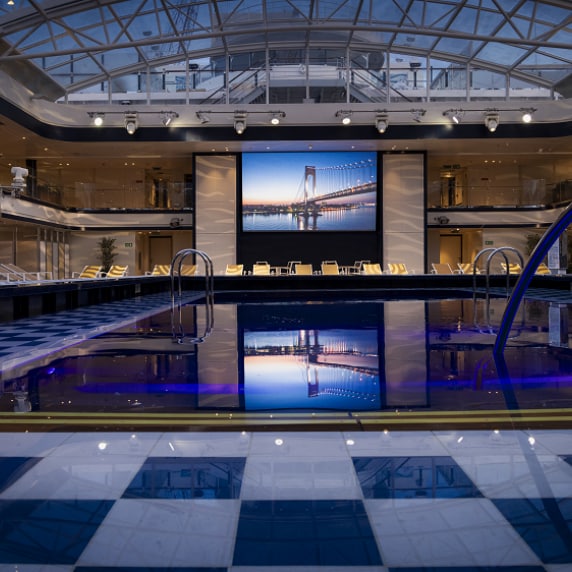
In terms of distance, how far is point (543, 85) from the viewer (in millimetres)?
21906

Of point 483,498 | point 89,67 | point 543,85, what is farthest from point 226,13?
point 483,498

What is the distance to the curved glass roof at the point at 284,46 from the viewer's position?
669 inches

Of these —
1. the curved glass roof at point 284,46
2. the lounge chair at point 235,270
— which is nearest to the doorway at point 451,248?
the curved glass roof at point 284,46

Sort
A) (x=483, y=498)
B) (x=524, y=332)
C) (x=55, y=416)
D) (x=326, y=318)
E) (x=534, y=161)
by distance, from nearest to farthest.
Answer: (x=483, y=498) < (x=55, y=416) < (x=524, y=332) < (x=326, y=318) < (x=534, y=161)

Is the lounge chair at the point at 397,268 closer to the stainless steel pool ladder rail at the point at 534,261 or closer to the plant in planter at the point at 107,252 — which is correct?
the plant in planter at the point at 107,252

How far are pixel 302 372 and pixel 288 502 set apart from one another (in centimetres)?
240

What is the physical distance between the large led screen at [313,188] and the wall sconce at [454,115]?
3515 millimetres

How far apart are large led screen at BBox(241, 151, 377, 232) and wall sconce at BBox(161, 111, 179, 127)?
3.56 meters

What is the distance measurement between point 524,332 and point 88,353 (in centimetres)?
481

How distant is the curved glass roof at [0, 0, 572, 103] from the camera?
17.0m

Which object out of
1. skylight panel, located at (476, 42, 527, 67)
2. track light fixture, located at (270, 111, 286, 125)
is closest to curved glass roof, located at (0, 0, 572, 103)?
skylight panel, located at (476, 42, 527, 67)

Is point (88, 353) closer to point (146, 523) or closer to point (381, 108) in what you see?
point (146, 523)

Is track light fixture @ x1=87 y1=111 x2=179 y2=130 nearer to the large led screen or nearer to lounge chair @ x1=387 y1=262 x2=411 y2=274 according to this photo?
the large led screen

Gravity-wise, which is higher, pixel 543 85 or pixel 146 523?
pixel 543 85
